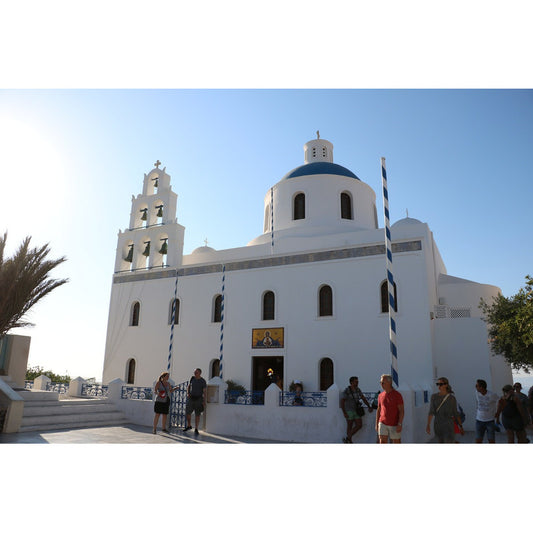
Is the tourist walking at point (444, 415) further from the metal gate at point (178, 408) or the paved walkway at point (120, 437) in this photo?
the metal gate at point (178, 408)

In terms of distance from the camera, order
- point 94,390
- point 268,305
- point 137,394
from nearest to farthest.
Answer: point 137,394 → point 94,390 → point 268,305

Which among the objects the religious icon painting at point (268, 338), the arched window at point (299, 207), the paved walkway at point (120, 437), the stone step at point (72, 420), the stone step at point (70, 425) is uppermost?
the arched window at point (299, 207)

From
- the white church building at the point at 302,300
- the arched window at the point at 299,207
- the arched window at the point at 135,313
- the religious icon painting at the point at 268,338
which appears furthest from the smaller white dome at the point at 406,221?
the arched window at the point at 135,313

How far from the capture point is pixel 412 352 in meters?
12.0

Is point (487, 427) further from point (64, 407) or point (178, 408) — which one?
point (64, 407)

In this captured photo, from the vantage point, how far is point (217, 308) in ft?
50.6

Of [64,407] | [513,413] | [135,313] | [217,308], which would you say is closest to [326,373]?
[217,308]

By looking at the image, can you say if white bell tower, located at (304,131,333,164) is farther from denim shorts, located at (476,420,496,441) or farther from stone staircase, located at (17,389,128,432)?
denim shorts, located at (476,420,496,441)

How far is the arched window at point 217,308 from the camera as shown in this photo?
15.3m

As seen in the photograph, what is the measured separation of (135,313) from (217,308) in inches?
153

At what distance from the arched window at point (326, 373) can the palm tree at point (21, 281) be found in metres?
7.97

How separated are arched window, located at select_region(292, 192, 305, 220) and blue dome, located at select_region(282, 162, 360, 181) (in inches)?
36.3
